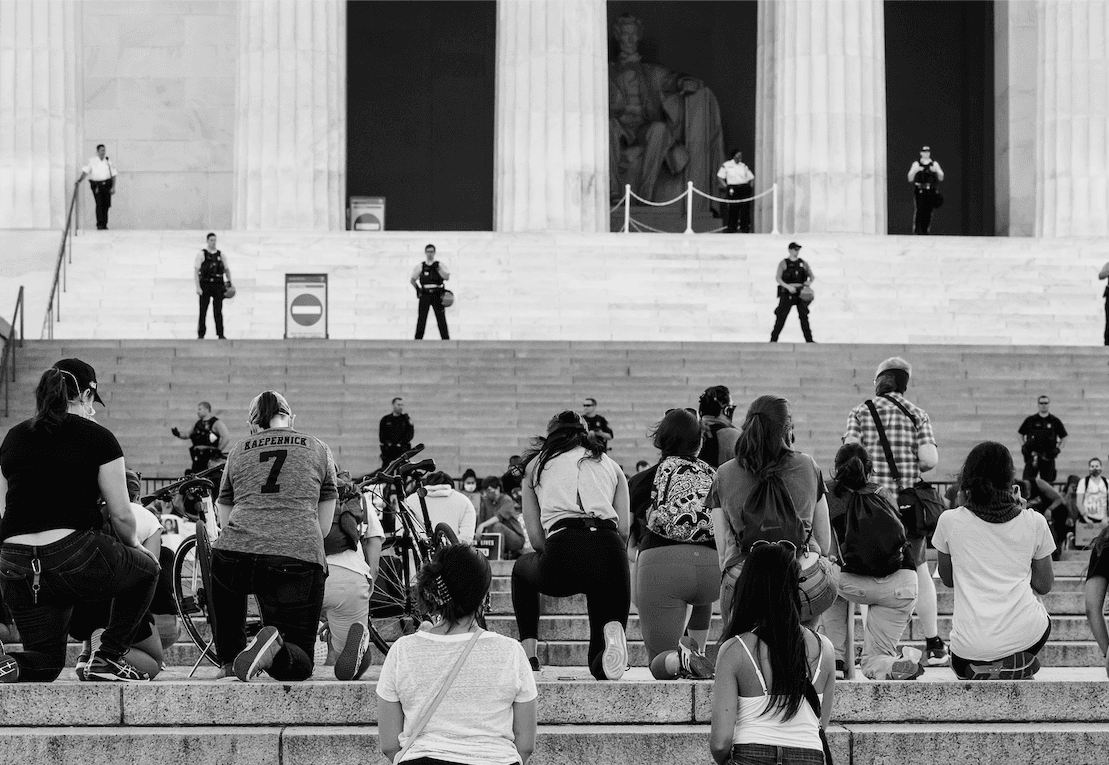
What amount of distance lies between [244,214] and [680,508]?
23.1 metres

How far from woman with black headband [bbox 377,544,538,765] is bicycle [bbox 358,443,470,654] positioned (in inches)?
162

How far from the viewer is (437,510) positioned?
1381 cm

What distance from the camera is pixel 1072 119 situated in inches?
1292

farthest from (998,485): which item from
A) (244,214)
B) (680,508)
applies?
(244,214)

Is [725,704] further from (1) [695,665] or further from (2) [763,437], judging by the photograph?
(1) [695,665]

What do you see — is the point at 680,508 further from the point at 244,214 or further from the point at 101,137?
the point at 101,137

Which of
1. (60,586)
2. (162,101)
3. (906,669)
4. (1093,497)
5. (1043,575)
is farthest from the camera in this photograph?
(162,101)

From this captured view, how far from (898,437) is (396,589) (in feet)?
9.75

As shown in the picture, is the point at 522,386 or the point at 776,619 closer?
the point at 776,619

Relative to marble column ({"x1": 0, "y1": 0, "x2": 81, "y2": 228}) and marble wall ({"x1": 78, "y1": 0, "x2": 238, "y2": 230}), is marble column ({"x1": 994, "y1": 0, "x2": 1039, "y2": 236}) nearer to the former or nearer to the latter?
marble wall ({"x1": 78, "y1": 0, "x2": 238, "y2": 230})

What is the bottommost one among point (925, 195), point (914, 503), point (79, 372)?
point (914, 503)

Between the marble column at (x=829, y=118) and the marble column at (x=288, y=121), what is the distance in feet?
24.2

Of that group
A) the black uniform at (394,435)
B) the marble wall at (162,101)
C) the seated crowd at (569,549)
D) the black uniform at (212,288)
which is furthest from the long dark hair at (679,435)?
the marble wall at (162,101)

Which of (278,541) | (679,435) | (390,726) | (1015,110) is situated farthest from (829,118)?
(390,726)
